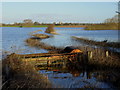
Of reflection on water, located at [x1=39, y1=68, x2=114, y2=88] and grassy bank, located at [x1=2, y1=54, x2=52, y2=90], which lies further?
reflection on water, located at [x1=39, y1=68, x2=114, y2=88]

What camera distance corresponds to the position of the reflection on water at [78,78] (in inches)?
337

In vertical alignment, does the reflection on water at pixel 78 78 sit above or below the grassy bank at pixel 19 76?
below

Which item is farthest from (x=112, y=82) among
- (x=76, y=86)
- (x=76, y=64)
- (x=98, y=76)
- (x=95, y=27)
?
(x=95, y=27)

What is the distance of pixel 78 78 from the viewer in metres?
10.4

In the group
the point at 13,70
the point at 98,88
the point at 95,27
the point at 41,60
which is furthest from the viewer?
the point at 95,27

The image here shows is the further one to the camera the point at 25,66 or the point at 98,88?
the point at 25,66

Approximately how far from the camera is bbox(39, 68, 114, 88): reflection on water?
8.55 m

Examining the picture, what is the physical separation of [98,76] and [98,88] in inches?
114

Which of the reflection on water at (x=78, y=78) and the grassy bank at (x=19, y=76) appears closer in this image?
the grassy bank at (x=19, y=76)

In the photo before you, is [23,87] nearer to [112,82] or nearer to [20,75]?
[20,75]

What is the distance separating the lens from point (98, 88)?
8.01m

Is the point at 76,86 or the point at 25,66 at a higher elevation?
the point at 25,66

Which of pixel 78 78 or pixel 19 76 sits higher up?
pixel 19 76

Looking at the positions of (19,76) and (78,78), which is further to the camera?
(78,78)
